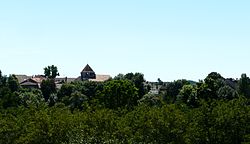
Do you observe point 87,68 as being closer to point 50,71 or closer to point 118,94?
point 50,71

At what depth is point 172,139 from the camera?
105 ft

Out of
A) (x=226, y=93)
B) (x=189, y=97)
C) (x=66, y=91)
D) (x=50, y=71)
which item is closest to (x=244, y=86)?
(x=226, y=93)

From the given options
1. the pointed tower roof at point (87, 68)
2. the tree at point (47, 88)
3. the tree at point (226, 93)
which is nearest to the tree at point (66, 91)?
the tree at point (47, 88)

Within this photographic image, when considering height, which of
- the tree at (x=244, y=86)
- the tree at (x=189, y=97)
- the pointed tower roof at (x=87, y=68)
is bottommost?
the tree at (x=189, y=97)

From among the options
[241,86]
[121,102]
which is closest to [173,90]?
[241,86]

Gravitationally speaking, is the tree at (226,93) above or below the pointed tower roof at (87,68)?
below

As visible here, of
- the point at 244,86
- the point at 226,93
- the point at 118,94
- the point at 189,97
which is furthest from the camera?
the point at 244,86

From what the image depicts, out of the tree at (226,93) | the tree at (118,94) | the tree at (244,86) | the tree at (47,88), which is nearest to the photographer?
the tree at (118,94)

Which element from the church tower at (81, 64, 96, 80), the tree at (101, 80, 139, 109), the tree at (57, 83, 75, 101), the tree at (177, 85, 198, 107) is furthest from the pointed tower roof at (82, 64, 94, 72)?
the tree at (177, 85, 198, 107)

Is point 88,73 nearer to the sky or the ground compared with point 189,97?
nearer to the sky

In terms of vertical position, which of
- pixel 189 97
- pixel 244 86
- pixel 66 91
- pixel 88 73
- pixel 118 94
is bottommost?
pixel 189 97

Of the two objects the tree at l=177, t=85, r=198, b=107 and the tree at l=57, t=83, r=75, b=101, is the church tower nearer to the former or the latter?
the tree at l=57, t=83, r=75, b=101

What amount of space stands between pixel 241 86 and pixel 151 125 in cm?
6736

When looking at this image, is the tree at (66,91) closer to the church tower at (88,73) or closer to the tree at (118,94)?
the tree at (118,94)
